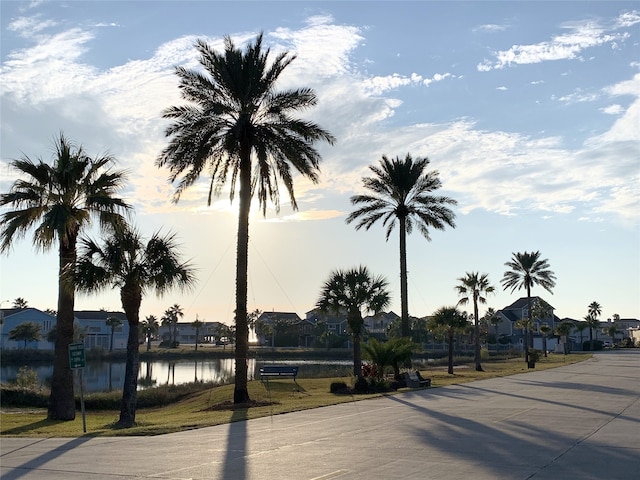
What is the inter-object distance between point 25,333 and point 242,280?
81811 millimetres

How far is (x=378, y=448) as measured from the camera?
1328cm

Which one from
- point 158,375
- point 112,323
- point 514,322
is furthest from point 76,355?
point 514,322

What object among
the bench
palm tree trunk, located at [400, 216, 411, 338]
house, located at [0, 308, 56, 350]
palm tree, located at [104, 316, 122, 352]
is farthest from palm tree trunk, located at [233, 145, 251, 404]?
palm tree, located at [104, 316, 122, 352]

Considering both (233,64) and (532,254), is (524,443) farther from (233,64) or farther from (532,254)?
(532,254)

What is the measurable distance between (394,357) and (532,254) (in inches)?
1764

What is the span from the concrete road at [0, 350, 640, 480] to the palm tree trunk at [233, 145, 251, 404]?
5951 mm

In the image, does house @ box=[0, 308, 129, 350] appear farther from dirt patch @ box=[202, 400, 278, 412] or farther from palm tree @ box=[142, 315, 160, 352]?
dirt patch @ box=[202, 400, 278, 412]

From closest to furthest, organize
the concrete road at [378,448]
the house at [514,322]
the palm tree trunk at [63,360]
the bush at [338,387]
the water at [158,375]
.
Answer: the concrete road at [378,448] → the palm tree trunk at [63,360] → the bush at [338,387] → the water at [158,375] → the house at [514,322]

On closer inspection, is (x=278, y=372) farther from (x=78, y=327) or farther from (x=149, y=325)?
(x=149, y=325)

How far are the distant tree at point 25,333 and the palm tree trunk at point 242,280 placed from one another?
8114 centimetres

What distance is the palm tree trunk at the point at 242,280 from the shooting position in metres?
26.3

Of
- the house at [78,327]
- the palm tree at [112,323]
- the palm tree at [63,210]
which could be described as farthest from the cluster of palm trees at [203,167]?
the palm tree at [112,323]

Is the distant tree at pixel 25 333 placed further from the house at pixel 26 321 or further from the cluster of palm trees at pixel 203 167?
the cluster of palm trees at pixel 203 167

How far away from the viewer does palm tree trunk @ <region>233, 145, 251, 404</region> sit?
86.4 feet
